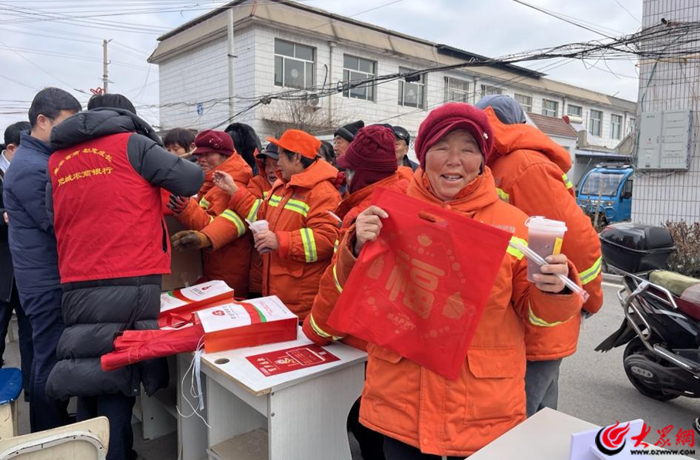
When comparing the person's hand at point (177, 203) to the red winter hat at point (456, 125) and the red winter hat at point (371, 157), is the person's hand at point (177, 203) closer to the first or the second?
the red winter hat at point (371, 157)

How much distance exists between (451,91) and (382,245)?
2185 centimetres

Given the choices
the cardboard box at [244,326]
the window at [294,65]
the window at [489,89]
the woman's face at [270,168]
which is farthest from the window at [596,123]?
the cardboard box at [244,326]

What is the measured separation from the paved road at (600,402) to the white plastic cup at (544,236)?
2.19 m

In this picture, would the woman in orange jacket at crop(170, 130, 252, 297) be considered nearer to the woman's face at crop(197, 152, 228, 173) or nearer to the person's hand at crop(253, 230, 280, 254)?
the woman's face at crop(197, 152, 228, 173)

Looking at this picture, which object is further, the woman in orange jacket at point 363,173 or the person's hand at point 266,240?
the person's hand at point 266,240

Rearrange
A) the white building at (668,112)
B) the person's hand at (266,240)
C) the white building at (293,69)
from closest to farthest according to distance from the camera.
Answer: the person's hand at (266,240) < the white building at (668,112) < the white building at (293,69)

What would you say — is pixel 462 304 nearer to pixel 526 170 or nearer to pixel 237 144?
pixel 526 170

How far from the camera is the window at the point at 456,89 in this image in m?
21.8

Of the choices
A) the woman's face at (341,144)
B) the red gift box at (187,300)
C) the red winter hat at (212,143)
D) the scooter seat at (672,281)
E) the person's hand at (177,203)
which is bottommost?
the red gift box at (187,300)

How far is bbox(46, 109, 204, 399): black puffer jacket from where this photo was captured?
224cm

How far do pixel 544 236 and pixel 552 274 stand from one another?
0.11 meters

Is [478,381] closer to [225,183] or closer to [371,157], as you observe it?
[371,157]

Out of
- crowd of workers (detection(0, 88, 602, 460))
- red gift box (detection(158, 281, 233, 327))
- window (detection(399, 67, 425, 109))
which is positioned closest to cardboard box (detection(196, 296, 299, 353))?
crowd of workers (detection(0, 88, 602, 460))

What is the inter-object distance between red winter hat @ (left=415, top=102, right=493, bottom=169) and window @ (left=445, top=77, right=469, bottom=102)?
69.8ft
